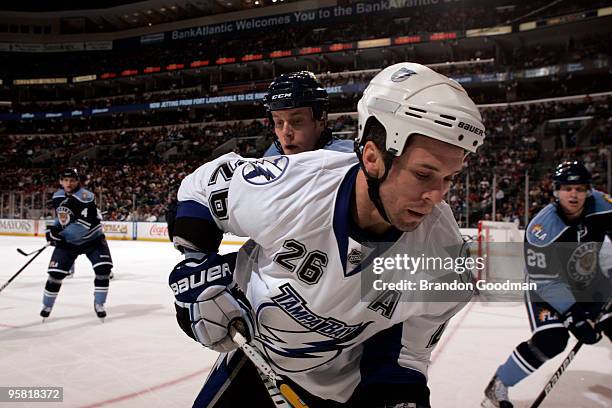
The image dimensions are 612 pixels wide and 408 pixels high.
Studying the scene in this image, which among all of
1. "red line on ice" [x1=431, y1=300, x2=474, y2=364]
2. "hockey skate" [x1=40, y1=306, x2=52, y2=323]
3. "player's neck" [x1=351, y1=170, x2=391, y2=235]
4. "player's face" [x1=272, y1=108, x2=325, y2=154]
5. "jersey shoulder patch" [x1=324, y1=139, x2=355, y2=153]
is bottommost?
"red line on ice" [x1=431, y1=300, x2=474, y2=364]

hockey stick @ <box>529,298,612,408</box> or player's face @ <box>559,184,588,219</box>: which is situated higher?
player's face @ <box>559,184,588,219</box>

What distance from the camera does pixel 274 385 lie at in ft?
5.35

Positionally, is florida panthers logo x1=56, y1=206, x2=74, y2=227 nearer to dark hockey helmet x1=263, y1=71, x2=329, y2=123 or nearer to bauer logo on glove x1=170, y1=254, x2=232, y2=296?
dark hockey helmet x1=263, y1=71, x2=329, y2=123

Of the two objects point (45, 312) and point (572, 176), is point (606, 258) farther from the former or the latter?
point (45, 312)

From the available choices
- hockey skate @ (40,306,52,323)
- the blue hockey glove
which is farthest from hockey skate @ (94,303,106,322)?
the blue hockey glove

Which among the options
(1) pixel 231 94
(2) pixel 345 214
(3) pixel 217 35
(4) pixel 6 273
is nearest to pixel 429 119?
(2) pixel 345 214

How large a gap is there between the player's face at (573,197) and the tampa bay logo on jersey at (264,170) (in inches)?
95.9

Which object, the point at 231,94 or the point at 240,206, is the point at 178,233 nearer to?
the point at 240,206

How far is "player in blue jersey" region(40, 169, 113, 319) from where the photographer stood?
18.2 feet

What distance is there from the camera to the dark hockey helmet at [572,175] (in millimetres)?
3252

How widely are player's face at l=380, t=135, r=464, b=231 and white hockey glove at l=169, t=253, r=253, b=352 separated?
1.77 ft

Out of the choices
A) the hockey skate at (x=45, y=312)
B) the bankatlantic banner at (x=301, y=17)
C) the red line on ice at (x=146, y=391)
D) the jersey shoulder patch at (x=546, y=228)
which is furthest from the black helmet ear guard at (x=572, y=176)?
the bankatlantic banner at (x=301, y=17)

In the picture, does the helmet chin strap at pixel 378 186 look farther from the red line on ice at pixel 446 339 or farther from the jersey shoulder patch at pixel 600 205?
the red line on ice at pixel 446 339

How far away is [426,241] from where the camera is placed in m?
1.50
